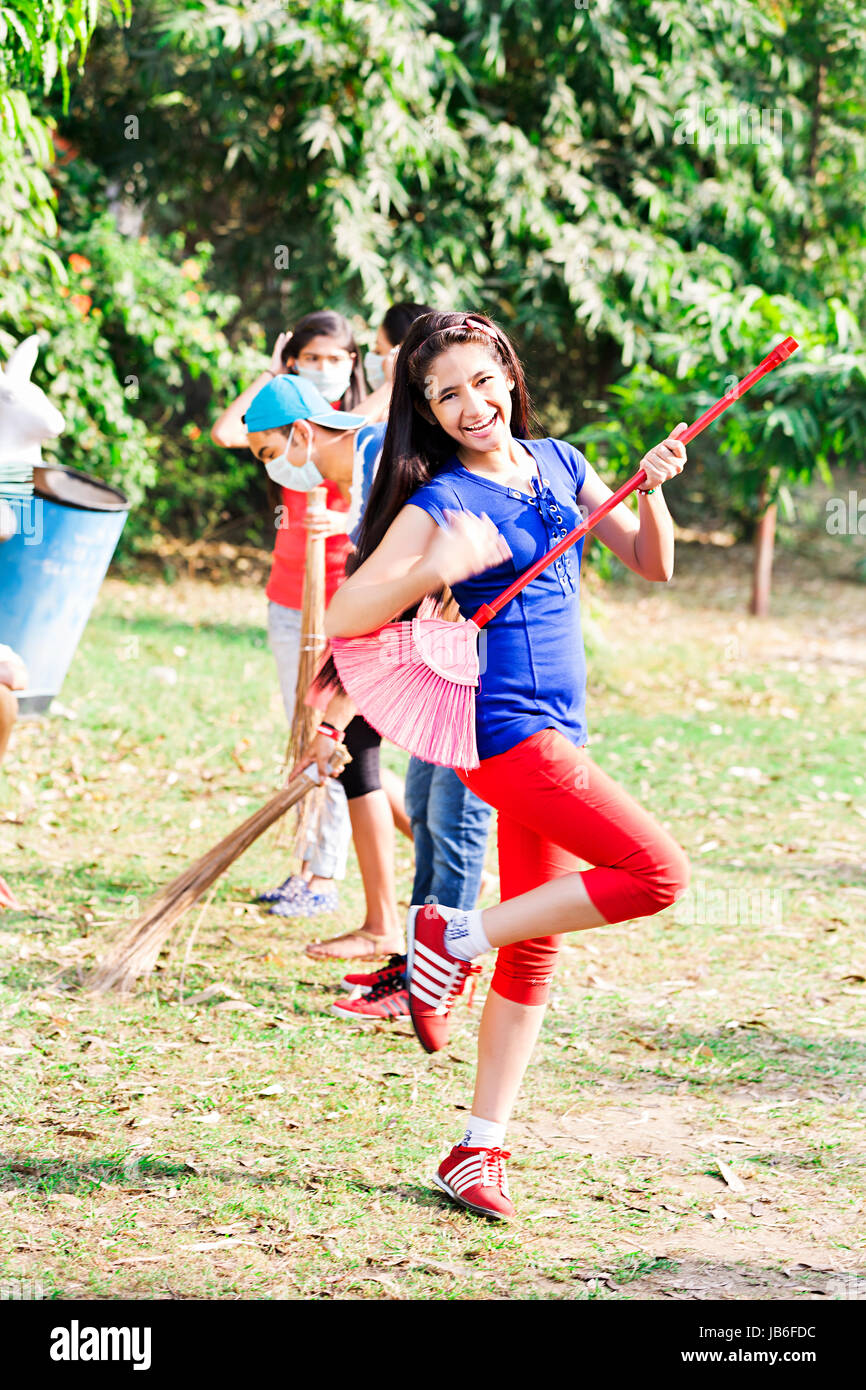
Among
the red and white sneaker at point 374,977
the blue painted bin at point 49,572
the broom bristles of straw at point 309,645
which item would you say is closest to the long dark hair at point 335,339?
the broom bristles of straw at point 309,645

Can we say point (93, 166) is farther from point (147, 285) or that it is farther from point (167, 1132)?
point (167, 1132)

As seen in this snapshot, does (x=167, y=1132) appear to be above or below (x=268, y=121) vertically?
below

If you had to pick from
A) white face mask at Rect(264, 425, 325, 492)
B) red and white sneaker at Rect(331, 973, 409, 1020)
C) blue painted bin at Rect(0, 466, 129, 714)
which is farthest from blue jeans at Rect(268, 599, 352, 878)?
blue painted bin at Rect(0, 466, 129, 714)

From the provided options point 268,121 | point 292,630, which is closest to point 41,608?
point 292,630

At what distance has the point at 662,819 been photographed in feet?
19.5

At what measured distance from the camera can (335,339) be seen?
4.38m

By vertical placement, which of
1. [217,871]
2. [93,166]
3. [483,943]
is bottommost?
[217,871]

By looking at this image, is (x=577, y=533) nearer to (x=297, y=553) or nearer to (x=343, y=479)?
(x=343, y=479)

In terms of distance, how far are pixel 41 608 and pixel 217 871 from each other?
9.41 ft

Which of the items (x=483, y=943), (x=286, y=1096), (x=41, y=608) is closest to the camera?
(x=483, y=943)

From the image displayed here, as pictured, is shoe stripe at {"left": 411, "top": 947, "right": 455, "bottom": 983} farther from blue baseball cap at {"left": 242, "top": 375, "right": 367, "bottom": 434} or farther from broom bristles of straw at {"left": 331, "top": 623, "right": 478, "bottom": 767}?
blue baseball cap at {"left": 242, "top": 375, "right": 367, "bottom": 434}

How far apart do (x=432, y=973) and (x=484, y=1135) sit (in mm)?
334

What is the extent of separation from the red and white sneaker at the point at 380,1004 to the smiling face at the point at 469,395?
1.73m

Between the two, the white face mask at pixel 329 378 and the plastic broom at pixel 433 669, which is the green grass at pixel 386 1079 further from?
the white face mask at pixel 329 378
